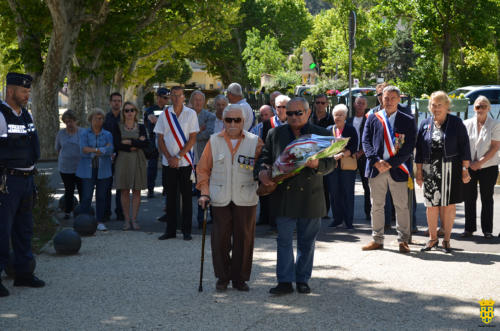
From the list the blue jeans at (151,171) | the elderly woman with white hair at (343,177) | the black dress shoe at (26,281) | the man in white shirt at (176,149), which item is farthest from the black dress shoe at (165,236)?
the blue jeans at (151,171)

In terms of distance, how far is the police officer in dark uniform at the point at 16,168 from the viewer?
246 inches

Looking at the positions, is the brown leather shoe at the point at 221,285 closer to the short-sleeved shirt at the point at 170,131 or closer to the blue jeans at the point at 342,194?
the short-sleeved shirt at the point at 170,131

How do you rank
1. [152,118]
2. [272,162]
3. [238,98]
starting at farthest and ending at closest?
[152,118] < [238,98] < [272,162]

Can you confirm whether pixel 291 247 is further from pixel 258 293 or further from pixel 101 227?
pixel 101 227

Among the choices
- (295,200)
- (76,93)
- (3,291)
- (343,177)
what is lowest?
(3,291)

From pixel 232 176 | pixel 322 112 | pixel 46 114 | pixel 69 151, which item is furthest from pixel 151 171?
pixel 46 114

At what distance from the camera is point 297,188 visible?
6105mm

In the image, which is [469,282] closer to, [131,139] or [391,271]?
[391,271]

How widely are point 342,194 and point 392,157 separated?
1980 millimetres

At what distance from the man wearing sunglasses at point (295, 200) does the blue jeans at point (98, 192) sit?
4.36 metres

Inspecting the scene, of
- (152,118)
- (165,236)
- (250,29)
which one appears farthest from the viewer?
(250,29)

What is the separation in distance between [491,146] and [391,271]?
267 centimetres

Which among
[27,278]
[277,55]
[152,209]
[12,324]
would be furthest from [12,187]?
[277,55]

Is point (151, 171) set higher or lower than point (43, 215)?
higher
